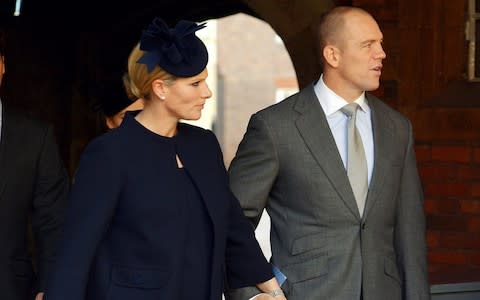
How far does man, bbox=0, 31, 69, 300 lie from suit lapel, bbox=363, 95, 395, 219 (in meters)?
1.16

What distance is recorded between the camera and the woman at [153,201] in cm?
402

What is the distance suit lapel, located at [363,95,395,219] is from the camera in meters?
4.77

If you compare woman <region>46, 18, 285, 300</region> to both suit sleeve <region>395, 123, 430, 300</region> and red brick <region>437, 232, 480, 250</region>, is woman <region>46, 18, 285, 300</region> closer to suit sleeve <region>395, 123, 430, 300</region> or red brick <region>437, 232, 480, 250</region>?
suit sleeve <region>395, 123, 430, 300</region>

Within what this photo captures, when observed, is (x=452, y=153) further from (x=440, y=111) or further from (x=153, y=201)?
(x=153, y=201)

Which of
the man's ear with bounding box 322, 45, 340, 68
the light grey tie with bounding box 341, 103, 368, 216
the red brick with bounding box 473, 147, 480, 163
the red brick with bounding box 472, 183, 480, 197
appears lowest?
the red brick with bounding box 472, 183, 480, 197

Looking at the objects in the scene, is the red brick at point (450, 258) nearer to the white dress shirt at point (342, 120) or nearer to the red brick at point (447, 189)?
the red brick at point (447, 189)

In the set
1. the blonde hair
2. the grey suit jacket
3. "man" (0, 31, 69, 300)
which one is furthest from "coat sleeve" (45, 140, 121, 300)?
"man" (0, 31, 69, 300)

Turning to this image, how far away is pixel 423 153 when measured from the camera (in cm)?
652

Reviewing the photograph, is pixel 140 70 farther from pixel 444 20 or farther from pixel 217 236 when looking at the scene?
pixel 444 20

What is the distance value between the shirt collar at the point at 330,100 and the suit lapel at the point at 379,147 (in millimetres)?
48

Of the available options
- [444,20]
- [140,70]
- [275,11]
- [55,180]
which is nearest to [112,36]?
[275,11]

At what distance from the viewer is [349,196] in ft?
15.6

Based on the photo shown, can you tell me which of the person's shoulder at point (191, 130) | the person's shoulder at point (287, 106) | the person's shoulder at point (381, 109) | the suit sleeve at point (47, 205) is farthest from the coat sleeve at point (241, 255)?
the suit sleeve at point (47, 205)

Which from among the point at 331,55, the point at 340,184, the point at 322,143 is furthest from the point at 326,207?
the point at 331,55
